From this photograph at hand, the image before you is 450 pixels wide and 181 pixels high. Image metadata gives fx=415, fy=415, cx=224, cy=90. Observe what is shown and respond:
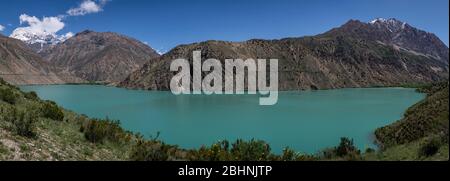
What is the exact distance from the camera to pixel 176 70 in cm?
18412

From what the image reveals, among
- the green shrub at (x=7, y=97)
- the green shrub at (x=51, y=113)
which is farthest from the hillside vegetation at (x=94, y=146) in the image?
the green shrub at (x=7, y=97)

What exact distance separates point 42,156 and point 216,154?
19.3 feet

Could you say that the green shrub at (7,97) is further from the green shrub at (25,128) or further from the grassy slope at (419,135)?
the grassy slope at (419,135)

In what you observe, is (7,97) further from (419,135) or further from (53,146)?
(419,135)

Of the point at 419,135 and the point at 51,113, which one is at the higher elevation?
the point at 51,113

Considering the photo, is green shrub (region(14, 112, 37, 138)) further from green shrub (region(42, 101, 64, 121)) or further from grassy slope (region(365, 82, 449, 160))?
grassy slope (region(365, 82, 449, 160))

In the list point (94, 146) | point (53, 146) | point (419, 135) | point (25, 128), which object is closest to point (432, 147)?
point (419, 135)

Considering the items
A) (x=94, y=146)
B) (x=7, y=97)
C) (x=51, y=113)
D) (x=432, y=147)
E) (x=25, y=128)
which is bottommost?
(x=94, y=146)

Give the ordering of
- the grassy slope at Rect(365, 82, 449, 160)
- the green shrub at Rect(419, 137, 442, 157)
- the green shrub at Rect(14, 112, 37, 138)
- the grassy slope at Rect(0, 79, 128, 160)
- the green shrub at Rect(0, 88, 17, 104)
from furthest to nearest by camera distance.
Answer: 1. the green shrub at Rect(0, 88, 17, 104)
2. the green shrub at Rect(14, 112, 37, 138)
3. the grassy slope at Rect(0, 79, 128, 160)
4. the green shrub at Rect(419, 137, 442, 157)
5. the grassy slope at Rect(365, 82, 449, 160)

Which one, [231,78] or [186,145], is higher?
[231,78]

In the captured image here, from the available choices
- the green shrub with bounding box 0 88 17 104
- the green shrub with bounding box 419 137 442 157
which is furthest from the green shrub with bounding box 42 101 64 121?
the green shrub with bounding box 419 137 442 157
